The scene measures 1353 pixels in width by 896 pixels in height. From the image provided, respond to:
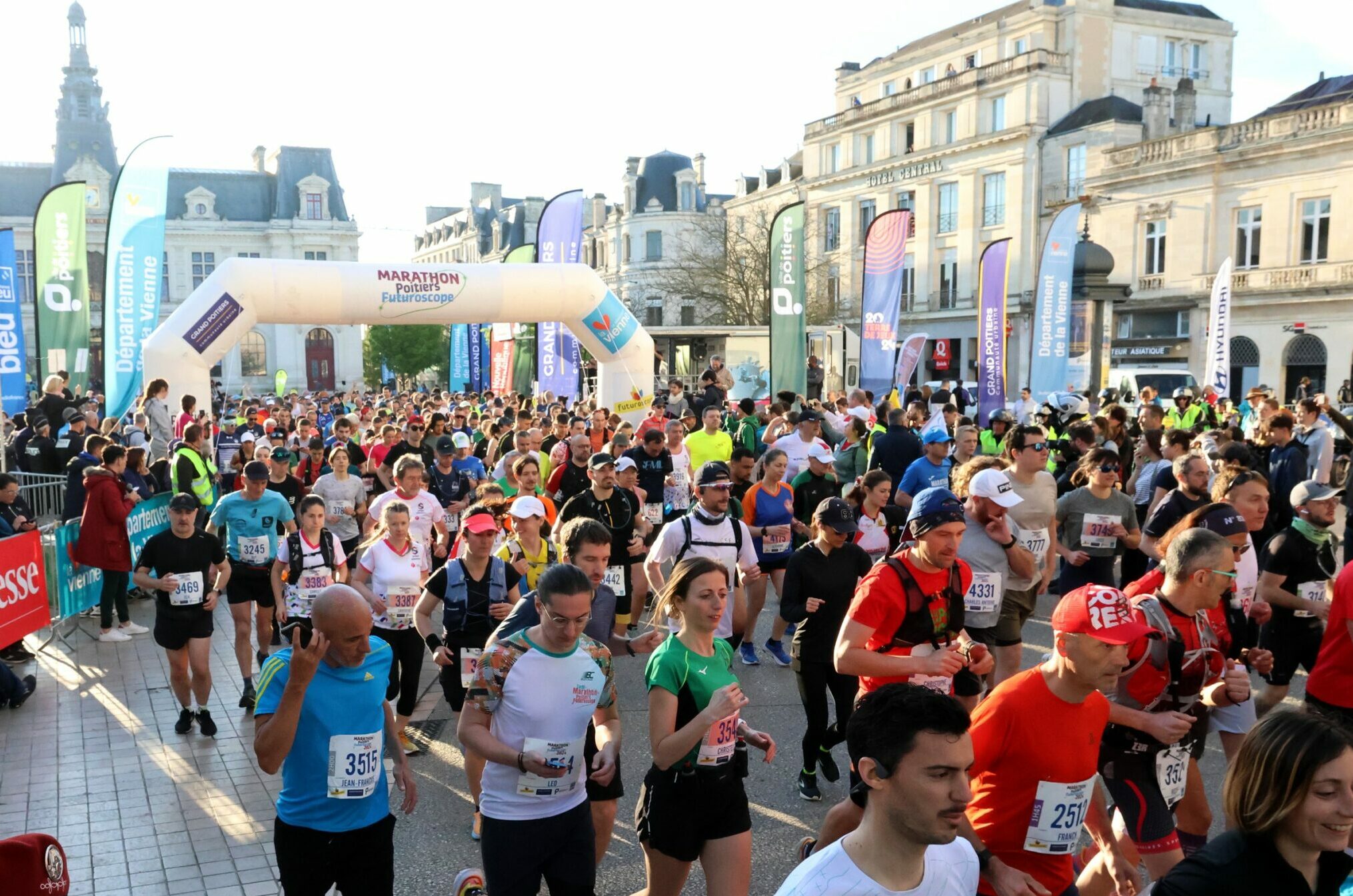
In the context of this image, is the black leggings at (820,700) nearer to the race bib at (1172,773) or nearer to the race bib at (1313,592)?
the race bib at (1172,773)

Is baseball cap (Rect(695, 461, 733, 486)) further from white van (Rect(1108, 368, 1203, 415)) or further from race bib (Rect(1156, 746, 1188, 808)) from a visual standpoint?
white van (Rect(1108, 368, 1203, 415))

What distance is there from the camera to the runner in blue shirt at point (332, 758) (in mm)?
3496

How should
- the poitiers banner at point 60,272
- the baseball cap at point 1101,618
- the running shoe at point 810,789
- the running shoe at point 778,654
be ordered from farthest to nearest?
the poitiers banner at point 60,272, the running shoe at point 778,654, the running shoe at point 810,789, the baseball cap at point 1101,618

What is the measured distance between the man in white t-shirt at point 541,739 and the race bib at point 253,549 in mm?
4466

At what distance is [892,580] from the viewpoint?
427 cm

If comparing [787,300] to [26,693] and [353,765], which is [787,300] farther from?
[353,765]

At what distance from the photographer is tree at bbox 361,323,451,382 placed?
6191 centimetres

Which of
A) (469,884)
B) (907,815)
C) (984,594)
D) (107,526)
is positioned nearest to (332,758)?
(469,884)

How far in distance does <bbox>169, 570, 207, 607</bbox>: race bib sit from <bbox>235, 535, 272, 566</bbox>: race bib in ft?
2.28

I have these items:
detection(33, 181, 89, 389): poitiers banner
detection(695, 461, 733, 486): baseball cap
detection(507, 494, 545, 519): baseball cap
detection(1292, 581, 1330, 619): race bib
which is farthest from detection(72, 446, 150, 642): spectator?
detection(33, 181, 89, 389): poitiers banner

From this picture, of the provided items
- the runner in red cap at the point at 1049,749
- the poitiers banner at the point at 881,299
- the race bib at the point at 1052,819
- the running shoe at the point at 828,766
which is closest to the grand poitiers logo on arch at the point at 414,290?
the poitiers banner at the point at 881,299

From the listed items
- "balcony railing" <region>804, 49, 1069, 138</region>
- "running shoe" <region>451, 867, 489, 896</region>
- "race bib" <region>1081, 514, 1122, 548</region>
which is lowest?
"running shoe" <region>451, 867, 489, 896</region>

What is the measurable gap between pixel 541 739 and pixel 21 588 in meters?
6.31

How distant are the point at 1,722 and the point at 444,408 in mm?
15439
